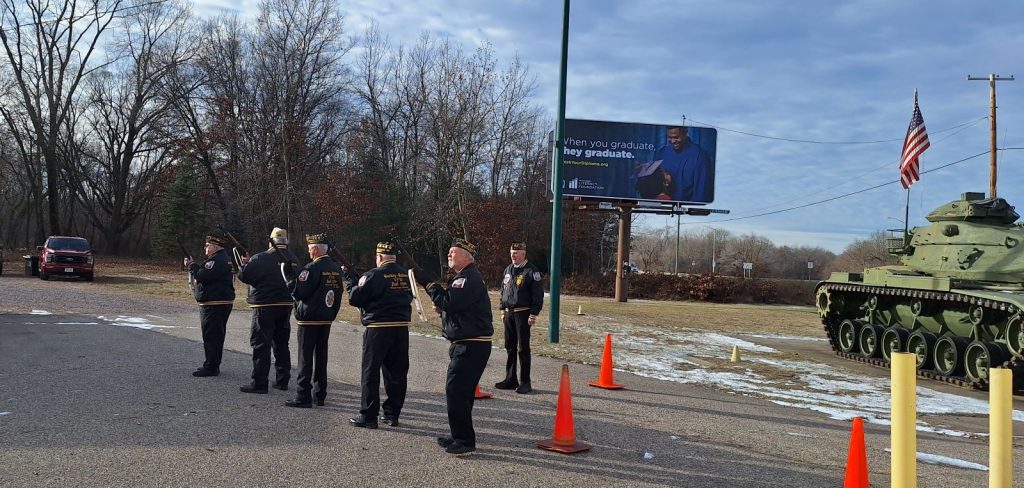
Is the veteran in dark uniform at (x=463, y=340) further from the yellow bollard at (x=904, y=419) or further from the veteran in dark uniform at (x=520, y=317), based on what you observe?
the yellow bollard at (x=904, y=419)

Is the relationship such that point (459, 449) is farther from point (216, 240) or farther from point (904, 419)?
point (216, 240)

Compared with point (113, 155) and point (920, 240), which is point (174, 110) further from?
point (920, 240)

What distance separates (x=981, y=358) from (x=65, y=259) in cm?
2716

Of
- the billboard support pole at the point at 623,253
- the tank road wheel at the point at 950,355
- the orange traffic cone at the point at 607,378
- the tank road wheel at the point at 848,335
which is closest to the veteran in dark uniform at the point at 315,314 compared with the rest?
the orange traffic cone at the point at 607,378

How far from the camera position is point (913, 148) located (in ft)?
60.2

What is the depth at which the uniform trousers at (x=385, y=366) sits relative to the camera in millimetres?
6723

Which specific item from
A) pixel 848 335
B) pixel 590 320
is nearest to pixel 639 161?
pixel 590 320

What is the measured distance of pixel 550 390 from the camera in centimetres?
932

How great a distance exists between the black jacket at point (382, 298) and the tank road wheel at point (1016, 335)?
970cm

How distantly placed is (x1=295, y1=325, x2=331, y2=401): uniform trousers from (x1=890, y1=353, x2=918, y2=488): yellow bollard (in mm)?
5319

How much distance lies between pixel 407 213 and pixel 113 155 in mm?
20982

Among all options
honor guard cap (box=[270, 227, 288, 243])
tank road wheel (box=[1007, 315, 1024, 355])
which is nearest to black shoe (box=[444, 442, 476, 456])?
honor guard cap (box=[270, 227, 288, 243])

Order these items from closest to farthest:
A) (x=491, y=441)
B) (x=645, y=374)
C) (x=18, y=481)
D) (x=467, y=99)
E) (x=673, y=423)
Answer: (x=18, y=481) → (x=491, y=441) → (x=673, y=423) → (x=645, y=374) → (x=467, y=99)

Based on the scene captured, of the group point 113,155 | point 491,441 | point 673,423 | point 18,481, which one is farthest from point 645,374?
point 113,155
